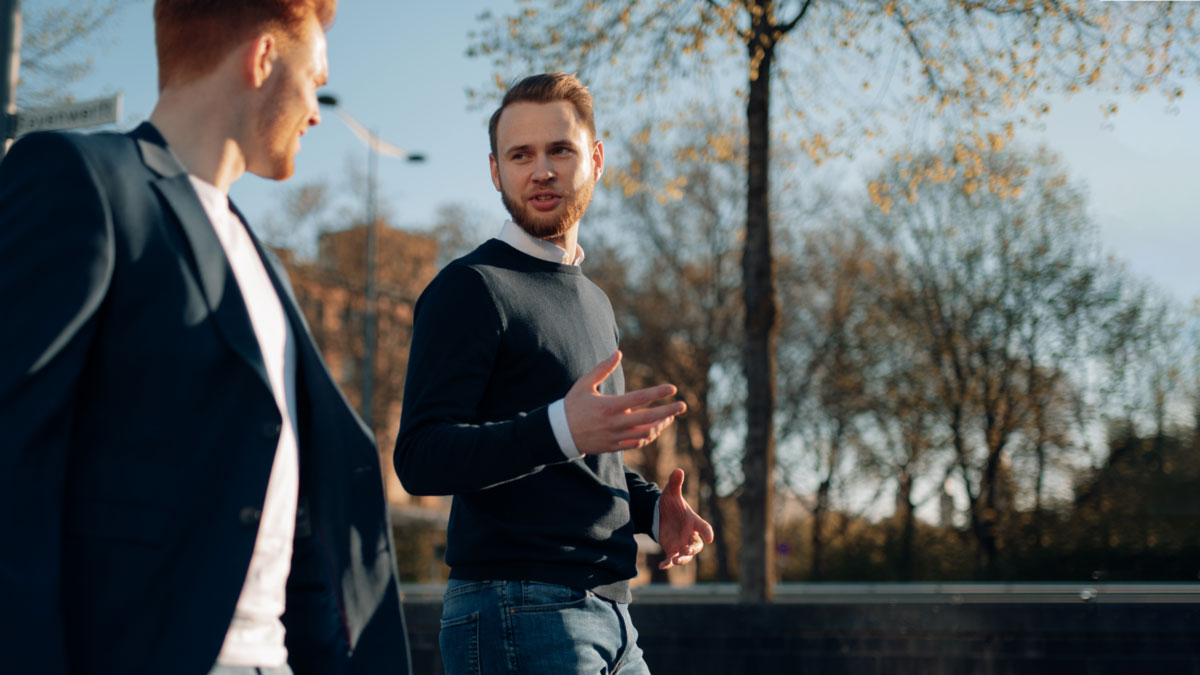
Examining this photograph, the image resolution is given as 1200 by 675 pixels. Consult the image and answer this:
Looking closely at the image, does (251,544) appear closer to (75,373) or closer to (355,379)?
(75,373)

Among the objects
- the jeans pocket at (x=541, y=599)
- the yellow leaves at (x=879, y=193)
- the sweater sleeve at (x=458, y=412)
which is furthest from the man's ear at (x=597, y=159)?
the yellow leaves at (x=879, y=193)

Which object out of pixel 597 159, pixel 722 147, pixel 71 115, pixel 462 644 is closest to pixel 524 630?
pixel 462 644

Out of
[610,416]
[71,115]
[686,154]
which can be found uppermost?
[686,154]

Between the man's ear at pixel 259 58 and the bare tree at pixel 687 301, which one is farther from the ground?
the bare tree at pixel 687 301

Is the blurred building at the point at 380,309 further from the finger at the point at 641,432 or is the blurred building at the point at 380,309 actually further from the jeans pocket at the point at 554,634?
the finger at the point at 641,432

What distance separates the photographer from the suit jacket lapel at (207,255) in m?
1.79

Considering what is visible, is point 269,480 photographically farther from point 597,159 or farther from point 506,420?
point 597,159

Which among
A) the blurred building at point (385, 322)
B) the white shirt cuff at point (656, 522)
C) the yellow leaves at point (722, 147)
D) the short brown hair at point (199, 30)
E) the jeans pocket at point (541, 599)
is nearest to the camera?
the short brown hair at point (199, 30)

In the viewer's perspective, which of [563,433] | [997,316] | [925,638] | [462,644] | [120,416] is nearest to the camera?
[120,416]

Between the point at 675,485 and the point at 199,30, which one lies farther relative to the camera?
the point at 675,485

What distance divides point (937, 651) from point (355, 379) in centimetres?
3426

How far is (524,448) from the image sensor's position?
246 centimetres

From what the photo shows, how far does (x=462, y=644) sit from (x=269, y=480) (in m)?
1.19

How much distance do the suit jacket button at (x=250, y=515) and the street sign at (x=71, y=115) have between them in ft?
17.6
